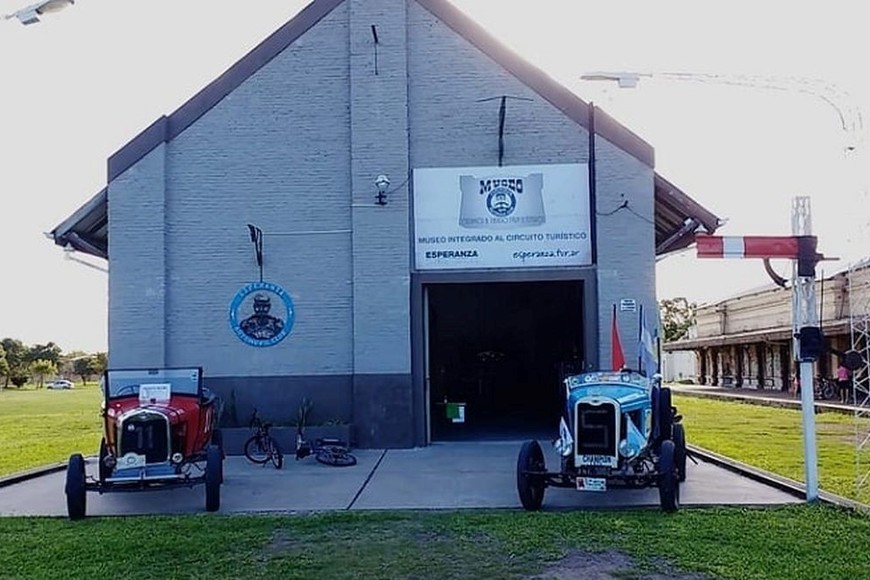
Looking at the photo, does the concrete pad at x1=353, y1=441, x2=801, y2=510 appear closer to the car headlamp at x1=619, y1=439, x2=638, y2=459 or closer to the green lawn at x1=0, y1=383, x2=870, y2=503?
the car headlamp at x1=619, y1=439, x2=638, y2=459

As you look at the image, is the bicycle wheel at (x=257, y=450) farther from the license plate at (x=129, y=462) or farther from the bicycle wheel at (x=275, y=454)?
the license plate at (x=129, y=462)

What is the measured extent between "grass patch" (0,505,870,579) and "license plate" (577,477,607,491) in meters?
0.26

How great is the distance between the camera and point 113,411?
10141 millimetres

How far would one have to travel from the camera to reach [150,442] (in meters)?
9.90

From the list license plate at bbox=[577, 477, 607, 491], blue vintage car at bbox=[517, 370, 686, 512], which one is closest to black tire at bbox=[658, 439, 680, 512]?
blue vintage car at bbox=[517, 370, 686, 512]

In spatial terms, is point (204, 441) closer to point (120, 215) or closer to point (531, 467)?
point (531, 467)

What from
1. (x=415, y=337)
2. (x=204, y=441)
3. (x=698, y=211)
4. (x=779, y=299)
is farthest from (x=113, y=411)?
(x=779, y=299)

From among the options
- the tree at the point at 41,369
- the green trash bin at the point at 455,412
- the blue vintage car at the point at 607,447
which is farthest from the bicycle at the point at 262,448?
the tree at the point at 41,369

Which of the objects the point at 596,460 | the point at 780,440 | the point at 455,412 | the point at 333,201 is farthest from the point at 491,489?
the point at 780,440

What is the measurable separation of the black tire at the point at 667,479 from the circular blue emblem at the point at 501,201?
6943 mm

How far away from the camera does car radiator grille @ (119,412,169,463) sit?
32.3ft

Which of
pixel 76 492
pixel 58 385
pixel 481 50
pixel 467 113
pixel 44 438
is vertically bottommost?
pixel 58 385

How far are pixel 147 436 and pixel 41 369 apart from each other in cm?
→ 8135

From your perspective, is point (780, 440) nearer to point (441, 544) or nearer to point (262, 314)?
point (262, 314)
